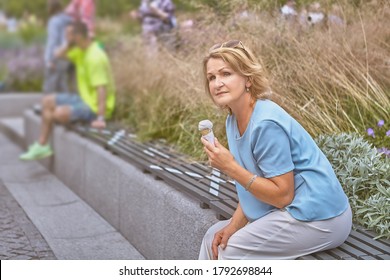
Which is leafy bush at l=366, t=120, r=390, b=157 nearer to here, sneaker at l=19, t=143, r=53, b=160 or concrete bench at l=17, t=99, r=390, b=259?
concrete bench at l=17, t=99, r=390, b=259

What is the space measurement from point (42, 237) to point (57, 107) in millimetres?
2536

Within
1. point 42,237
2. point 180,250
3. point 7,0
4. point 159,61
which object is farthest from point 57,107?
point 7,0

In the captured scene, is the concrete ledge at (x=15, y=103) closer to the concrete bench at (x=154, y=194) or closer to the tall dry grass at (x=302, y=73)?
the concrete bench at (x=154, y=194)

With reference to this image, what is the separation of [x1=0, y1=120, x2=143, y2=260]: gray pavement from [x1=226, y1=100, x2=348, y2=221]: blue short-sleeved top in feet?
6.10

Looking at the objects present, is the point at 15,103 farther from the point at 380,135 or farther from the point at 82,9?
the point at 380,135

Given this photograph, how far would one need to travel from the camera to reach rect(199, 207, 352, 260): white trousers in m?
2.95

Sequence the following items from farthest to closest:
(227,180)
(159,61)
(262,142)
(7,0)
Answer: (7,0), (159,61), (227,180), (262,142)

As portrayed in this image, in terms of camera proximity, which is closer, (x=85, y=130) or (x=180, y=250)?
(x=180, y=250)

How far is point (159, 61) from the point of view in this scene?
667cm

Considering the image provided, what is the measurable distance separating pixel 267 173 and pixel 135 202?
2082 mm

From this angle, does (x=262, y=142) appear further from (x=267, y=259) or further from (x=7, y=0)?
(x=7, y=0)

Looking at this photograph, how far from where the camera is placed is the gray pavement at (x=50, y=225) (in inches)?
184

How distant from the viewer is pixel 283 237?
9.70 feet

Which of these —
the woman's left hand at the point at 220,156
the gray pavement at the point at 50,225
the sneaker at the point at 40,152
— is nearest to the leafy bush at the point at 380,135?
the woman's left hand at the point at 220,156
